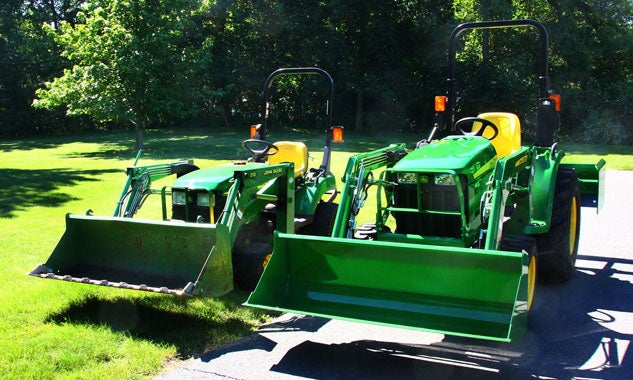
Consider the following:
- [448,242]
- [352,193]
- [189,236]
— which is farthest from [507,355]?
[189,236]

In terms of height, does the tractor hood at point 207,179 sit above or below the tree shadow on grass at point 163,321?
above

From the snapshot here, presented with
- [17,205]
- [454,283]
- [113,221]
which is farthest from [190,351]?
[17,205]

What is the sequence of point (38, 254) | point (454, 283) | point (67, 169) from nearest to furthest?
1. point (454, 283)
2. point (38, 254)
3. point (67, 169)

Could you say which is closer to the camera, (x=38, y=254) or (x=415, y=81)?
(x=38, y=254)

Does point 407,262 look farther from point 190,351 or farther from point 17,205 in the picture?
point 17,205

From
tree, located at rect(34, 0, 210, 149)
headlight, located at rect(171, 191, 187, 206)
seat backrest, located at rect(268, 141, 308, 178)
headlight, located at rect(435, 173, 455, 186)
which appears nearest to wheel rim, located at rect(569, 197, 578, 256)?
headlight, located at rect(435, 173, 455, 186)

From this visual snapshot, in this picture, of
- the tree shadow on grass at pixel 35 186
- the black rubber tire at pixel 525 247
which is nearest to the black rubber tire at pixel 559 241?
the black rubber tire at pixel 525 247

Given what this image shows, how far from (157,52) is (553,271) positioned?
17275 mm

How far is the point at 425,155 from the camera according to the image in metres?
5.36

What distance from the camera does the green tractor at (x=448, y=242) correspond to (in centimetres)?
405

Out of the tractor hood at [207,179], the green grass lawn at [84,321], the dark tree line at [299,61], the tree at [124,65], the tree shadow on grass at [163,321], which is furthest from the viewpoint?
the dark tree line at [299,61]

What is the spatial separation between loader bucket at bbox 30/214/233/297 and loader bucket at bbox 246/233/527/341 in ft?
1.64

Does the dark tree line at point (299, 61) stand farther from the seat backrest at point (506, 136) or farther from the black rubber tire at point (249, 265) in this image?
the black rubber tire at point (249, 265)

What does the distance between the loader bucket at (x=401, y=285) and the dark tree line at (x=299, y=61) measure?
16.8 meters
